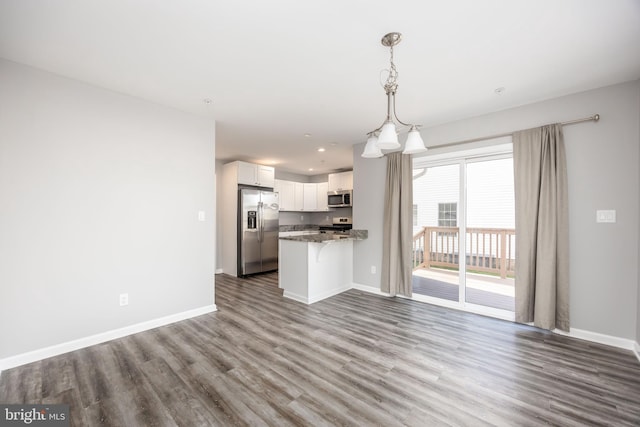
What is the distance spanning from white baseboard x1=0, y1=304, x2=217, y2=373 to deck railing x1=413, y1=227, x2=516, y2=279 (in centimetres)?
322

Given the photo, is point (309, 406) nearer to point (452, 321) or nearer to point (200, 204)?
point (452, 321)

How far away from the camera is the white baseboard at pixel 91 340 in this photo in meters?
2.20

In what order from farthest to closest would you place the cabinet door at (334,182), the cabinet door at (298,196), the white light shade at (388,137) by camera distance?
the cabinet door at (298,196) < the cabinet door at (334,182) < the white light shade at (388,137)

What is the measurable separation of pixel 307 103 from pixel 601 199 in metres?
3.21

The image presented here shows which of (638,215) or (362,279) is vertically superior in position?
(638,215)

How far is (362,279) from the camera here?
4543 millimetres

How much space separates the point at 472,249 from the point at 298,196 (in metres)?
4.51

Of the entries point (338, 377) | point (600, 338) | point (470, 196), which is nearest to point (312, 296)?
point (338, 377)

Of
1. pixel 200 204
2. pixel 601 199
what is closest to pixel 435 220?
pixel 601 199

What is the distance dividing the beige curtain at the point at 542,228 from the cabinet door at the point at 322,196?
15.0 ft

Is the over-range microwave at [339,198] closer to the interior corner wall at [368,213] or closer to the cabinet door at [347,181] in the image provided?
the cabinet door at [347,181]

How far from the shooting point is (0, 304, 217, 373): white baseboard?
2203 mm

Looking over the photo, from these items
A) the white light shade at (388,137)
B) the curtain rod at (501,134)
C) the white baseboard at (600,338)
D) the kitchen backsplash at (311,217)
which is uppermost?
the curtain rod at (501,134)


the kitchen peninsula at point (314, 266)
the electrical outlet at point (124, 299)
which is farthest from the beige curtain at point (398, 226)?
the electrical outlet at point (124, 299)
